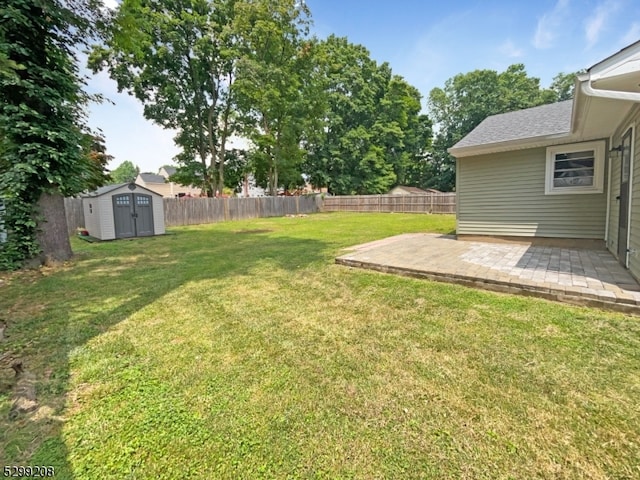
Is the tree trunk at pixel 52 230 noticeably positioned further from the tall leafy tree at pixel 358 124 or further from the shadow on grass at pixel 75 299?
the tall leafy tree at pixel 358 124

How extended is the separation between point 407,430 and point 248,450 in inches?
33.9

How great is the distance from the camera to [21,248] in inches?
237

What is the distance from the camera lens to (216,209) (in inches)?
682

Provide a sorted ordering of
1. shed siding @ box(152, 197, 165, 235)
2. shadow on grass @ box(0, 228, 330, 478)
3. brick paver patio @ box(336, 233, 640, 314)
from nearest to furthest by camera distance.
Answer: shadow on grass @ box(0, 228, 330, 478) < brick paver patio @ box(336, 233, 640, 314) < shed siding @ box(152, 197, 165, 235)

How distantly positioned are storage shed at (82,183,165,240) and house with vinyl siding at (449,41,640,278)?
10.8 meters

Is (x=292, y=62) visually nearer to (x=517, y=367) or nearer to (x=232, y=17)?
(x=232, y=17)

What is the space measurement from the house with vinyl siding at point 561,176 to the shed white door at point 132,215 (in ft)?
35.5

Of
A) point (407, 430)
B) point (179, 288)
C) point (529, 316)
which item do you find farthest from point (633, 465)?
point (179, 288)

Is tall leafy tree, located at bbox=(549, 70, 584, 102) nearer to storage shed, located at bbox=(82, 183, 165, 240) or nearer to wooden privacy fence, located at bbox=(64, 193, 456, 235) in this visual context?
wooden privacy fence, located at bbox=(64, 193, 456, 235)

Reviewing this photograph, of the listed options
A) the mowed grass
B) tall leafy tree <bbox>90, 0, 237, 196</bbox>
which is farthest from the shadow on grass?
tall leafy tree <bbox>90, 0, 237, 196</bbox>

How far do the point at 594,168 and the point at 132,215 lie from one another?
43.9 ft

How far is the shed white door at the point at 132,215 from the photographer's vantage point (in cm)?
1082

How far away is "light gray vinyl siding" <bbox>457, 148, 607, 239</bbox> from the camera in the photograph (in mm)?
5965

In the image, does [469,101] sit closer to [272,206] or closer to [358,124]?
[358,124]
